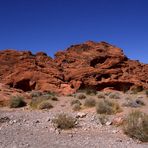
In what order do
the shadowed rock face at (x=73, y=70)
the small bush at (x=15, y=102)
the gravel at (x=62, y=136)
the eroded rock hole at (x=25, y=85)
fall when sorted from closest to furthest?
the gravel at (x=62, y=136) → the small bush at (x=15, y=102) → the eroded rock hole at (x=25, y=85) → the shadowed rock face at (x=73, y=70)

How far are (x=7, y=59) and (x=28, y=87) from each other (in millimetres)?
6116

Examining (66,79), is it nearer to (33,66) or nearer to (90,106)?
(33,66)

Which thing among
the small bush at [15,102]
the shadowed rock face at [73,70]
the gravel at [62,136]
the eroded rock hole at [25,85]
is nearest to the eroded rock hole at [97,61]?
the shadowed rock face at [73,70]

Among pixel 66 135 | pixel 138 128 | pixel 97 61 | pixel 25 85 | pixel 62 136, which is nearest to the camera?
pixel 138 128

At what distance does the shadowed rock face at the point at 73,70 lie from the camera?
39000 millimetres

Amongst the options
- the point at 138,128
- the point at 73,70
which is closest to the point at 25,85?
the point at 73,70

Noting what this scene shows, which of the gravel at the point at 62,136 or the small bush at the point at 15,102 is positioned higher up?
the small bush at the point at 15,102

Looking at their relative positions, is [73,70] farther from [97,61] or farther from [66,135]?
[66,135]

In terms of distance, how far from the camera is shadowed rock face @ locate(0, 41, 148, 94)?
3900cm

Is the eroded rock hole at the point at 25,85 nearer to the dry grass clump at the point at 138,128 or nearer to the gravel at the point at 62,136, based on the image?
the gravel at the point at 62,136

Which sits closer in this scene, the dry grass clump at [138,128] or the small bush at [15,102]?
the dry grass clump at [138,128]

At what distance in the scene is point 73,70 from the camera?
43094mm

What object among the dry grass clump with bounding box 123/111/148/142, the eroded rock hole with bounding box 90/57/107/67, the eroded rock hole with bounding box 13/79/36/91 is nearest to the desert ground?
the dry grass clump with bounding box 123/111/148/142

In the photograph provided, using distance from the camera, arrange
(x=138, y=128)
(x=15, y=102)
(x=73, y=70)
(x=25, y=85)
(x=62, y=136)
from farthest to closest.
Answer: (x=73, y=70) < (x=25, y=85) < (x=15, y=102) < (x=62, y=136) < (x=138, y=128)
